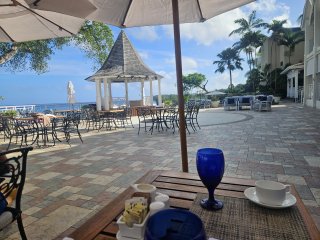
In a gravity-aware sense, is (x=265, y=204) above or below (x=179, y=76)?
below

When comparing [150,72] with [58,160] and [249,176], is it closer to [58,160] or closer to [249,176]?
[58,160]

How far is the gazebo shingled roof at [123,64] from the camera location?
12.6 metres

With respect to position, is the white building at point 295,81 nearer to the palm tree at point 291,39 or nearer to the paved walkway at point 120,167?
the palm tree at point 291,39

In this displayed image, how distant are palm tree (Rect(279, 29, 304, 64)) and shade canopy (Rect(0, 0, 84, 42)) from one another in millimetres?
26930

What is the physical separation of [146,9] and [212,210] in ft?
8.34

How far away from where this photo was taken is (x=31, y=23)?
3398mm

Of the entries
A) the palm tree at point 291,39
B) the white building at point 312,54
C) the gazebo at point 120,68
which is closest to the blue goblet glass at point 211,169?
the gazebo at point 120,68

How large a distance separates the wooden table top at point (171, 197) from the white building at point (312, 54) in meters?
14.7

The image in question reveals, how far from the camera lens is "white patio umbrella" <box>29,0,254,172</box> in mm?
2289

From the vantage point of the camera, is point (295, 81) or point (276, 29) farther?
point (276, 29)


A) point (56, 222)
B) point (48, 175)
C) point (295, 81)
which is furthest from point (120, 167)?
point (295, 81)

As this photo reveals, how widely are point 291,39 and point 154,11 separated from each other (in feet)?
88.6

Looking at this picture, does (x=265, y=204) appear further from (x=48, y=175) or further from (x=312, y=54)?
(x=312, y=54)

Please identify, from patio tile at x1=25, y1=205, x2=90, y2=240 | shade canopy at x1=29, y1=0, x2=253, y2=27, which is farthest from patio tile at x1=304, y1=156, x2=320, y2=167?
patio tile at x1=25, y1=205, x2=90, y2=240
